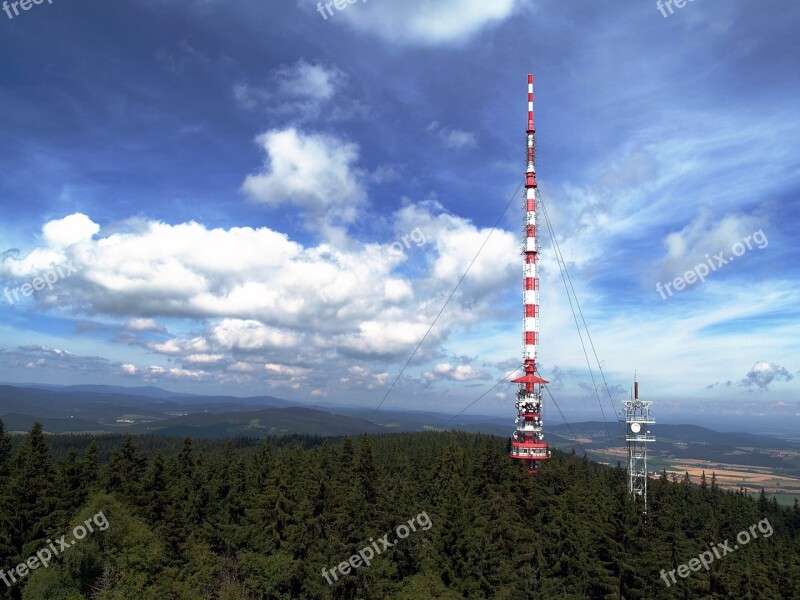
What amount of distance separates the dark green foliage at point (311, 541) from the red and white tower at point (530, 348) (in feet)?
87.2

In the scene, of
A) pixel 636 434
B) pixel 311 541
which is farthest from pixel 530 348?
pixel 311 541

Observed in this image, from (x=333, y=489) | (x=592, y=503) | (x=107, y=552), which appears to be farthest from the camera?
(x=592, y=503)

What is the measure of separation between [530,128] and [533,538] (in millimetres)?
76662

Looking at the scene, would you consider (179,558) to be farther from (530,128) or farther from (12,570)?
(530,128)

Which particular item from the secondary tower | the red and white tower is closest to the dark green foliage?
the secondary tower

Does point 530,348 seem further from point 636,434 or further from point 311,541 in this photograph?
point 311,541

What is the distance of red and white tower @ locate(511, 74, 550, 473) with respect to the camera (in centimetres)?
10219

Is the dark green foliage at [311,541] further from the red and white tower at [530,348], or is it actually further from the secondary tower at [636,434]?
the red and white tower at [530,348]

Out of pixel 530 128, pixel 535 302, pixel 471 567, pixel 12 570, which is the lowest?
pixel 12 570

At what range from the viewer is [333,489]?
197ft

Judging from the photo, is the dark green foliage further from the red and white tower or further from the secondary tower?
the red and white tower

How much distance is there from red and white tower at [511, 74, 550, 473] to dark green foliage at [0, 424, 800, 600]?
26.6 metres

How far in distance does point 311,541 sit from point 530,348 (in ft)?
206

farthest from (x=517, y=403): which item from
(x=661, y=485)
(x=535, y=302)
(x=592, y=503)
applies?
(x=661, y=485)
